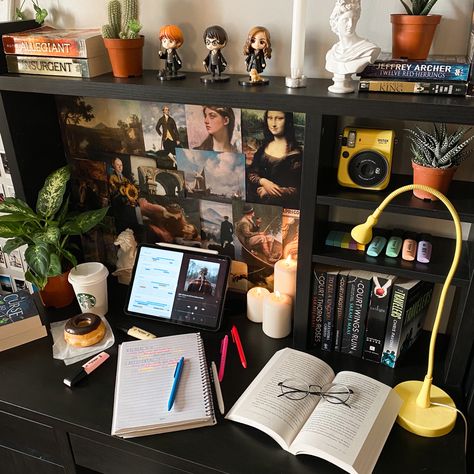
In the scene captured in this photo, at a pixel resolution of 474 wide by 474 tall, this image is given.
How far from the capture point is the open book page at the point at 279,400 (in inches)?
37.2

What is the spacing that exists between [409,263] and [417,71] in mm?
379

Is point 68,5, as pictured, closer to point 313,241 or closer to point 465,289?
point 313,241

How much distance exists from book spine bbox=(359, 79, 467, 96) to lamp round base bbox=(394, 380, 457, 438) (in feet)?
2.00

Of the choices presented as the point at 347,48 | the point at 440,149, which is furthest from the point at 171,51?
the point at 440,149

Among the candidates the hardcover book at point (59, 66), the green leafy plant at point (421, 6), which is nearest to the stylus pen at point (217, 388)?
the hardcover book at point (59, 66)

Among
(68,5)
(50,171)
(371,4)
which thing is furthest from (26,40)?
(371,4)

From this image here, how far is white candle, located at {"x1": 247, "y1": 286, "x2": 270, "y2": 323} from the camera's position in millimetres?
1282

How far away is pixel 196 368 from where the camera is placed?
1.11 m

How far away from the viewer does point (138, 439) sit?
0.96 m

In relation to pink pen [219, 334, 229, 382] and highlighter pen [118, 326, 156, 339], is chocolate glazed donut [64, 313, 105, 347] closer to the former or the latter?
highlighter pen [118, 326, 156, 339]

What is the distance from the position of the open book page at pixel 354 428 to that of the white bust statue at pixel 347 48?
609mm

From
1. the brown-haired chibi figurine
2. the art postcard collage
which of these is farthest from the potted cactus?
the brown-haired chibi figurine

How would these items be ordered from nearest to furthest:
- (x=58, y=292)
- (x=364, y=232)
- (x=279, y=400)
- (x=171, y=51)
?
(x=364, y=232)
(x=279, y=400)
(x=171, y=51)
(x=58, y=292)

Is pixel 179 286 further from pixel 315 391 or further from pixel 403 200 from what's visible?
pixel 403 200
